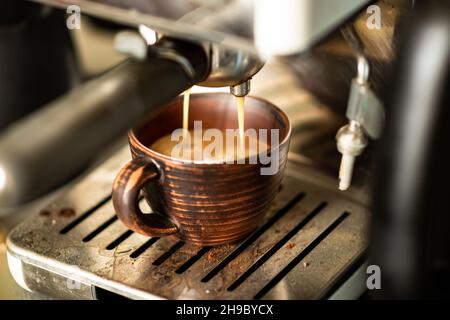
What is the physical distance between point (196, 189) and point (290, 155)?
195 millimetres

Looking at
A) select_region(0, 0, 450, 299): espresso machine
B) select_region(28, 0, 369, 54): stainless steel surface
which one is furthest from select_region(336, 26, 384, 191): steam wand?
select_region(28, 0, 369, 54): stainless steel surface

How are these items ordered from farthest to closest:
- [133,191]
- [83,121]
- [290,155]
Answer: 1. [290,155]
2. [133,191]
3. [83,121]

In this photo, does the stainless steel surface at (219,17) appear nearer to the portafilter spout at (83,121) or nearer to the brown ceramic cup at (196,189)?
the portafilter spout at (83,121)

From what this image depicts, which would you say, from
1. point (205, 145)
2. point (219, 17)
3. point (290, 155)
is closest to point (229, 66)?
point (219, 17)

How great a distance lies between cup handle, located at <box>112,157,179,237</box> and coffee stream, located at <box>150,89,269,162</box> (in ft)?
0.18

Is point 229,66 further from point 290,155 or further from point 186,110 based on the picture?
point 290,155

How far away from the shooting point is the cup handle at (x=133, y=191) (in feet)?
1.80

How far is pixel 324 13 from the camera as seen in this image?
394mm

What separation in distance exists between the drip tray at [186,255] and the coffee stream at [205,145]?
0.23ft

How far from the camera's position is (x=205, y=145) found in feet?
2.06

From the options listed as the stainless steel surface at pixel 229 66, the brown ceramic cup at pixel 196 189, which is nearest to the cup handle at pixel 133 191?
the brown ceramic cup at pixel 196 189
